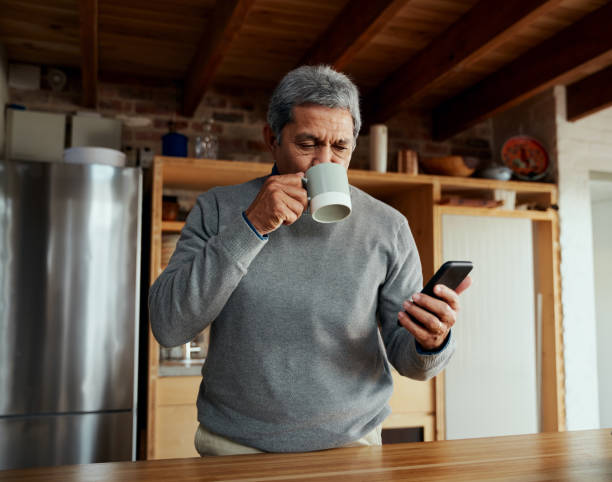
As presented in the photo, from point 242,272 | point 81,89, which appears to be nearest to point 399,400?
point 242,272

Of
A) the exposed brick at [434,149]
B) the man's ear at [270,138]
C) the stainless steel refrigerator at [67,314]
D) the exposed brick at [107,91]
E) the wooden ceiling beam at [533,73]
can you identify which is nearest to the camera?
the man's ear at [270,138]

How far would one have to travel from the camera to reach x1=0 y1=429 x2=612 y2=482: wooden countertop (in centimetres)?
77

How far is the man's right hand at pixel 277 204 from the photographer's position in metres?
0.88

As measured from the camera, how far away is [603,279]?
3695mm

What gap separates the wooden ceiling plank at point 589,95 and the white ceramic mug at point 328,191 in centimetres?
258

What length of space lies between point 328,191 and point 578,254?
2.80 metres

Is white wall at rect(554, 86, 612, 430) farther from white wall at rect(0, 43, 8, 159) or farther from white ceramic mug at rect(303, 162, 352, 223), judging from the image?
white wall at rect(0, 43, 8, 159)

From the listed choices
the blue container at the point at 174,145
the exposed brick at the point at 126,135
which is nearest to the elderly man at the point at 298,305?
the blue container at the point at 174,145

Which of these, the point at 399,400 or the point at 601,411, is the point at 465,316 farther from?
the point at 601,411

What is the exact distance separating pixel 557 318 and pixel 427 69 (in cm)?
152

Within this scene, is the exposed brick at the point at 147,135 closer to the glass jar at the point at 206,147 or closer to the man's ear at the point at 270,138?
the glass jar at the point at 206,147

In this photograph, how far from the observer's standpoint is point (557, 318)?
307 cm

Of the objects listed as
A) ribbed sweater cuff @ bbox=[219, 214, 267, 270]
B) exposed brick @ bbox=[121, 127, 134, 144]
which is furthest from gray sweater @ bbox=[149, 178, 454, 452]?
exposed brick @ bbox=[121, 127, 134, 144]

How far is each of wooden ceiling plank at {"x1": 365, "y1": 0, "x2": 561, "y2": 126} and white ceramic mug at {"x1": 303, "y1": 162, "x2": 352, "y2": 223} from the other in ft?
4.85
